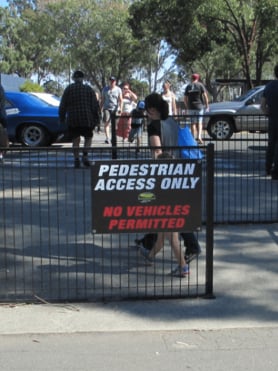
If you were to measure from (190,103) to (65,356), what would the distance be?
12.3 meters

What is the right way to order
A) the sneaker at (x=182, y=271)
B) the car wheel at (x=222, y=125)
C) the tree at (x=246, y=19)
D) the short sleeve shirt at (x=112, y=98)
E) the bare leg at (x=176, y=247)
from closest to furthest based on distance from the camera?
the bare leg at (x=176, y=247), the sneaker at (x=182, y=271), the short sleeve shirt at (x=112, y=98), the car wheel at (x=222, y=125), the tree at (x=246, y=19)

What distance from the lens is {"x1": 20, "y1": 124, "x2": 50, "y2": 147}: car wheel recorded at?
49.7 ft

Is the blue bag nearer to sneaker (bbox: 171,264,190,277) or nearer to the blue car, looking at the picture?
sneaker (bbox: 171,264,190,277)

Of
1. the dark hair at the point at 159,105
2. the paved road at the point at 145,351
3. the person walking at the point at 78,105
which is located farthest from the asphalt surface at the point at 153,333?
the person walking at the point at 78,105

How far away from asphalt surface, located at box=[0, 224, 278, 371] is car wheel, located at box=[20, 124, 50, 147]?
10.2m

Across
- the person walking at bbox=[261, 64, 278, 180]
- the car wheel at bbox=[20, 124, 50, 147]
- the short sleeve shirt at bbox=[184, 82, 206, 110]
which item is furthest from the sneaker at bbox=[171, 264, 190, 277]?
the short sleeve shirt at bbox=[184, 82, 206, 110]

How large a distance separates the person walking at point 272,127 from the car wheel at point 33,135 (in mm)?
7021

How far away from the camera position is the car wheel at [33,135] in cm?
1515

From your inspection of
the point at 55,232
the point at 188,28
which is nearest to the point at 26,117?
the point at 55,232

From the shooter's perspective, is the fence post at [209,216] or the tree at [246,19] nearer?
the fence post at [209,216]

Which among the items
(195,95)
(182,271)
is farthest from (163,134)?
(195,95)

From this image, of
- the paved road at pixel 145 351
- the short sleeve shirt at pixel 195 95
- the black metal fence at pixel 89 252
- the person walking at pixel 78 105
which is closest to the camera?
the paved road at pixel 145 351

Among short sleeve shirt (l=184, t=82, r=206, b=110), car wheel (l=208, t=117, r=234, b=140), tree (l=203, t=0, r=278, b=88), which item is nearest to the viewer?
short sleeve shirt (l=184, t=82, r=206, b=110)

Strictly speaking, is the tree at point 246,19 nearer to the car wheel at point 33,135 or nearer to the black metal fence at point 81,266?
the car wheel at point 33,135
